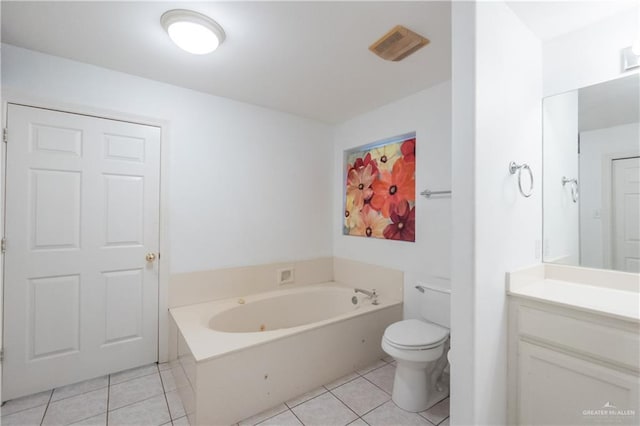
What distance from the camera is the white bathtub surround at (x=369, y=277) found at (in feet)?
8.29

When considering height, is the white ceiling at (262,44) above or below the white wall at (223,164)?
above

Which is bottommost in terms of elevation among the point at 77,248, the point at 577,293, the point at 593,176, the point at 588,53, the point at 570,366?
the point at 570,366

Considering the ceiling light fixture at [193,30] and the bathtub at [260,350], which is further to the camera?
the bathtub at [260,350]

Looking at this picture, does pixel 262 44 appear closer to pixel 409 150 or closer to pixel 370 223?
pixel 409 150

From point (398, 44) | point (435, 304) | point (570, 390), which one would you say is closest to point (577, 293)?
point (570, 390)

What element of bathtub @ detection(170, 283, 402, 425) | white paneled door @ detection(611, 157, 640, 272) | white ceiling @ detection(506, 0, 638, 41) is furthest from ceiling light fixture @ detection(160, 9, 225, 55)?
white paneled door @ detection(611, 157, 640, 272)

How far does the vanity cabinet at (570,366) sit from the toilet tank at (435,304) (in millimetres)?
761

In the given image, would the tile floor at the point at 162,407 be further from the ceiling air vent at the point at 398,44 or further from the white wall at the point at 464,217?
the ceiling air vent at the point at 398,44

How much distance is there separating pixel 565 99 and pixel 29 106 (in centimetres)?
335

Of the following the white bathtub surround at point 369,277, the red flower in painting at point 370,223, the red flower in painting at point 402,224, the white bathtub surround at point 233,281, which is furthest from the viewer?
the red flower in painting at point 370,223

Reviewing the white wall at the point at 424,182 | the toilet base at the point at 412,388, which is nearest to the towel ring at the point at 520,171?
the white wall at the point at 424,182

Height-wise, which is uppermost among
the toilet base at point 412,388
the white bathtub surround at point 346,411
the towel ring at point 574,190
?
the towel ring at point 574,190

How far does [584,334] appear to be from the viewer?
3.86 ft

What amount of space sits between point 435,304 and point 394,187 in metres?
1.08
